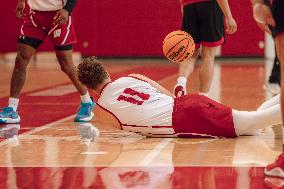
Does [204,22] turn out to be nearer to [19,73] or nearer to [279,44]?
[19,73]

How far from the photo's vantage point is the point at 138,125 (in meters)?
5.77

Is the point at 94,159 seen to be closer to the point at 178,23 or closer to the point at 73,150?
the point at 73,150

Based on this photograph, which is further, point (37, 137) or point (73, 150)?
point (37, 137)

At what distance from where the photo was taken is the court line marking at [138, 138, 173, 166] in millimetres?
4726

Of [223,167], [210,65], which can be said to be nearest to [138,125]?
[223,167]

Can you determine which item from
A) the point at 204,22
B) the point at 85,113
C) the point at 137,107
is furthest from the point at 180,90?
the point at 137,107

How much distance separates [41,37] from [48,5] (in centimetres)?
→ 31

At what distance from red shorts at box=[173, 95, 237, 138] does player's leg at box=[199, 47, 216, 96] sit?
2.21 meters

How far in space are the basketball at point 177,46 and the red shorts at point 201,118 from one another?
4.23 ft

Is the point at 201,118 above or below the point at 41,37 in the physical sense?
below

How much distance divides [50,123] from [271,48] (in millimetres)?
12828

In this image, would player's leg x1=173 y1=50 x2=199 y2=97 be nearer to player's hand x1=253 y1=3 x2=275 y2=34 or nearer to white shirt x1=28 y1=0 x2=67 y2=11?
white shirt x1=28 y1=0 x2=67 y2=11

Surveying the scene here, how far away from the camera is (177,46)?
702 cm

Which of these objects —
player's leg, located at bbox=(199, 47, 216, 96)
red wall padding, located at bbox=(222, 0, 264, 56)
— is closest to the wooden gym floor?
player's leg, located at bbox=(199, 47, 216, 96)
